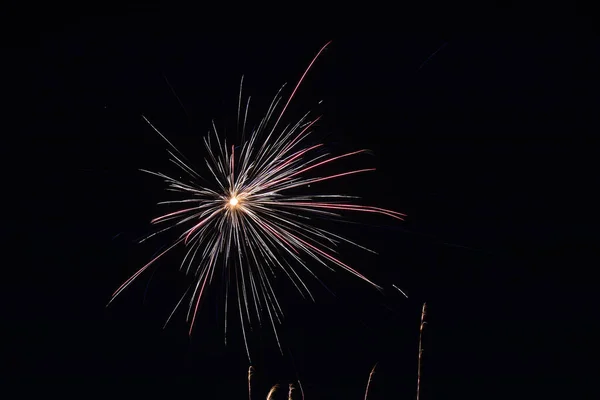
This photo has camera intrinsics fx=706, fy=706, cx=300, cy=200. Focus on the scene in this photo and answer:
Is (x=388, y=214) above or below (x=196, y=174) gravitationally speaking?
above

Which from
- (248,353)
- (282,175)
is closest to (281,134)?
(282,175)

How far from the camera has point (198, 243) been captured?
2250 millimetres

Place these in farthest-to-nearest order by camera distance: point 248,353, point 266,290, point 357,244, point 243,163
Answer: point 248,353
point 357,244
point 266,290
point 243,163

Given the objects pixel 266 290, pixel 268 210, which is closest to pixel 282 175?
pixel 268 210

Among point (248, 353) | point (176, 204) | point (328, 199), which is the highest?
point (328, 199)

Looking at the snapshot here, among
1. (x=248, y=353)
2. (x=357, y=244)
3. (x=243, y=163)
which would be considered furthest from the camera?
(x=248, y=353)

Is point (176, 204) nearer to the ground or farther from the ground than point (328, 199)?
nearer to the ground

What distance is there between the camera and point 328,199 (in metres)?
2.41

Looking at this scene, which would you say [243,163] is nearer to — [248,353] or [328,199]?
[328,199]

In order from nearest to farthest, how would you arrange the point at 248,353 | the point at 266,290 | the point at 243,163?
1. the point at 243,163
2. the point at 266,290
3. the point at 248,353

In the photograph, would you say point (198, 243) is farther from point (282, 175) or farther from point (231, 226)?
point (282, 175)

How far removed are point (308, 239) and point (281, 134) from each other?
1.14 ft

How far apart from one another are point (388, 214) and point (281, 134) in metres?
0.47

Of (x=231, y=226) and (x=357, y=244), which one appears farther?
(x=357, y=244)
